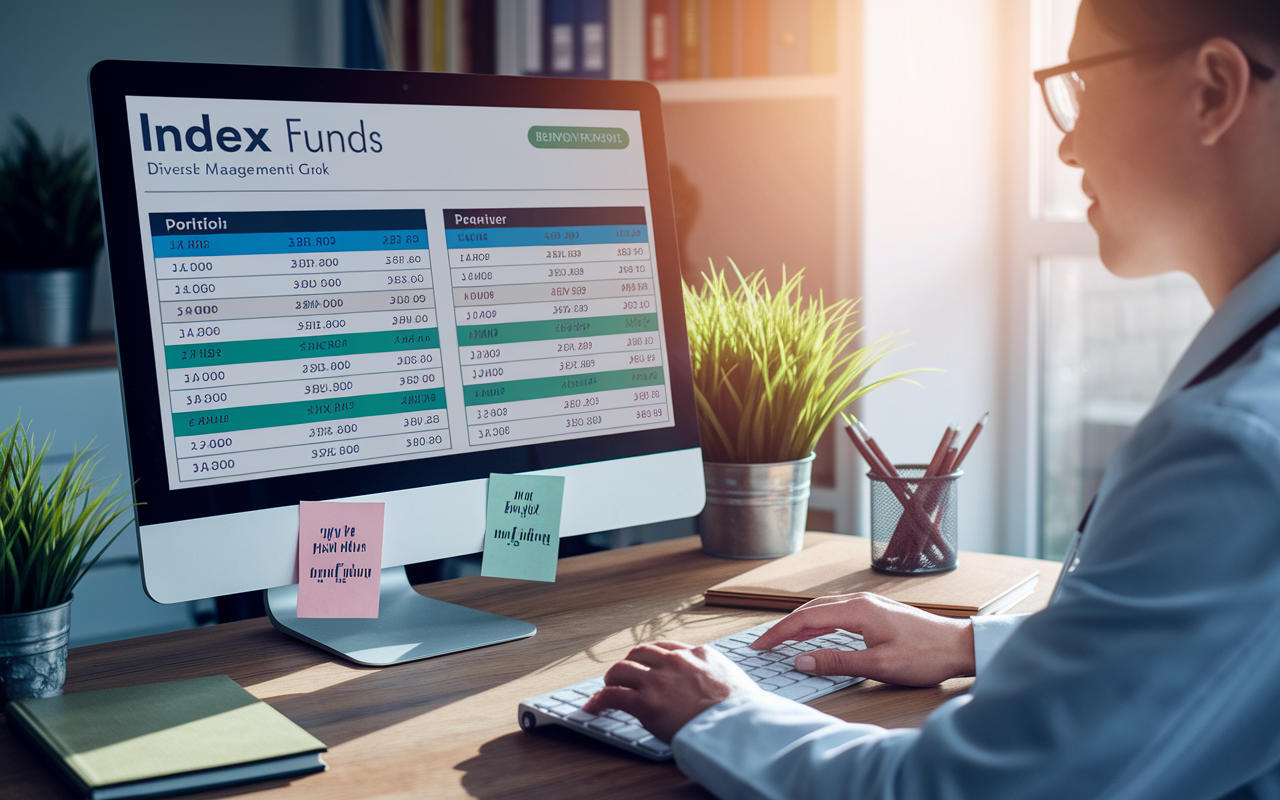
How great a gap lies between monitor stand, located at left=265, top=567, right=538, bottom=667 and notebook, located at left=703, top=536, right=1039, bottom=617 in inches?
9.2

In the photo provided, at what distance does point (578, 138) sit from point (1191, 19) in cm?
62

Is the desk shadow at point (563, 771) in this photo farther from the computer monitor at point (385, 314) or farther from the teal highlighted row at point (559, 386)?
the teal highlighted row at point (559, 386)

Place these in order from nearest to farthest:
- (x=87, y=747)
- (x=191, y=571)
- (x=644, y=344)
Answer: (x=87, y=747)
(x=191, y=571)
(x=644, y=344)

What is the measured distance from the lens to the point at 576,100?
1.09 meters

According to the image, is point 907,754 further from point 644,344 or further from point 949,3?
point 949,3

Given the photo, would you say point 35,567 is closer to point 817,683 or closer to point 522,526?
point 522,526

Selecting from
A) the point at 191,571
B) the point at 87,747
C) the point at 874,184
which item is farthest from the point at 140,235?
the point at 874,184

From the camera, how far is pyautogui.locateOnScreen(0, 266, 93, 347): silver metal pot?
265 cm

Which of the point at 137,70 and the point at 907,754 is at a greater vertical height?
the point at 137,70

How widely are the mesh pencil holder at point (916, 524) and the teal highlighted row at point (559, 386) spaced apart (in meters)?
0.27

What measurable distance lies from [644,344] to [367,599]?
0.39 metres

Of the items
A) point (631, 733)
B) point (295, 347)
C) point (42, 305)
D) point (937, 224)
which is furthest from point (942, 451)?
point (42, 305)

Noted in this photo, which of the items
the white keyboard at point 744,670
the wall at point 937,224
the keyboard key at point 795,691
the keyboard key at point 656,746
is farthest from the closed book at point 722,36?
the keyboard key at point 656,746

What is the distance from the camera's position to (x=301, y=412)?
921mm
